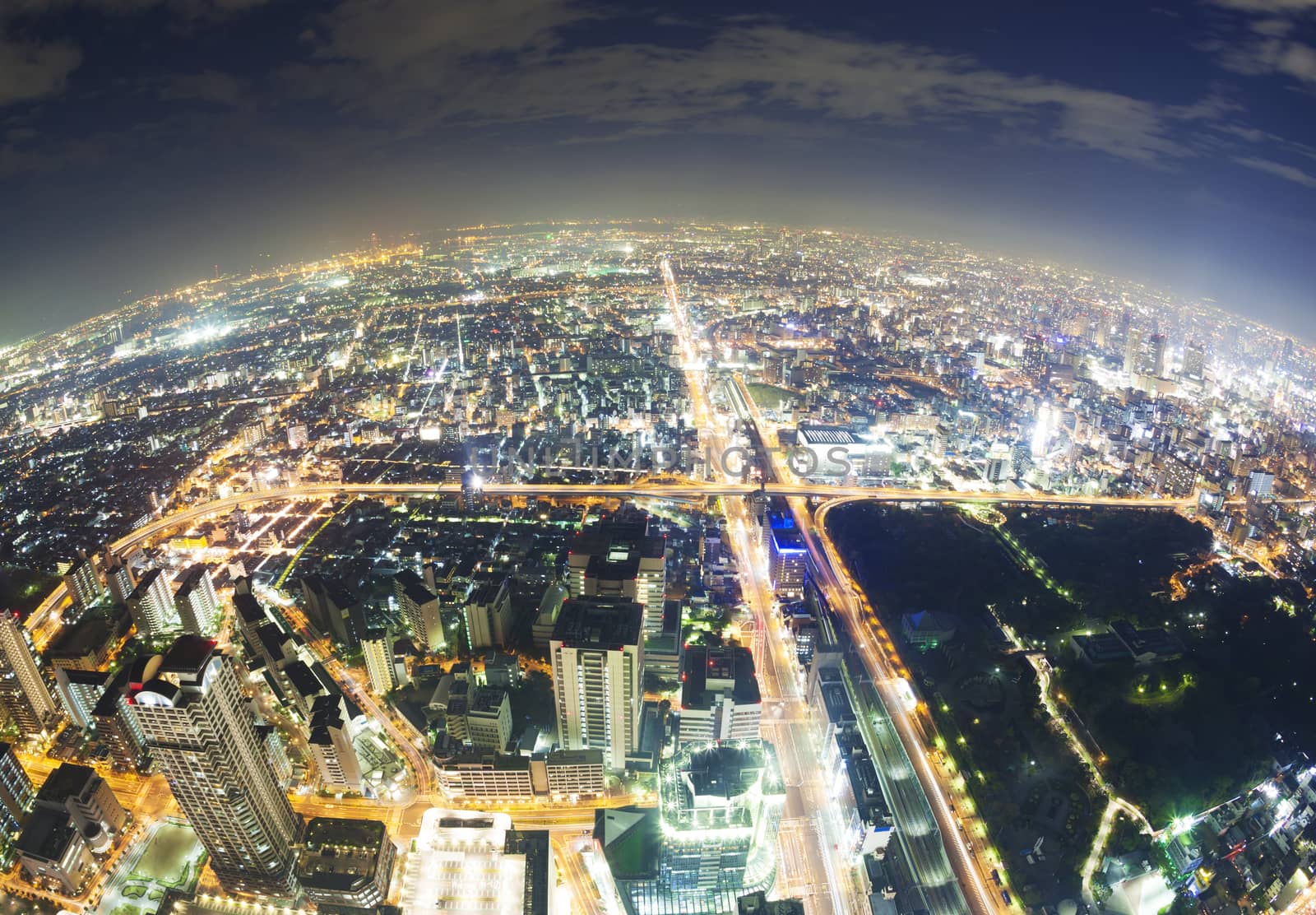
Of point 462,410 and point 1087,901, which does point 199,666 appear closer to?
point 1087,901

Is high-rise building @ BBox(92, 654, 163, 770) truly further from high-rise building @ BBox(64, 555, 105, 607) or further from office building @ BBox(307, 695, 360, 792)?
high-rise building @ BBox(64, 555, 105, 607)

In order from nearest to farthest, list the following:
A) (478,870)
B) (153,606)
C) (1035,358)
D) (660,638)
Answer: (478,870) < (660,638) < (153,606) < (1035,358)

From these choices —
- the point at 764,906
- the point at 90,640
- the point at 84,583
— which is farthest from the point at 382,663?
the point at 84,583

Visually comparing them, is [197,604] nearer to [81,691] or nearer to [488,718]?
[81,691]

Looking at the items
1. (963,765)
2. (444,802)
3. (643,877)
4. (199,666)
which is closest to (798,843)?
(643,877)

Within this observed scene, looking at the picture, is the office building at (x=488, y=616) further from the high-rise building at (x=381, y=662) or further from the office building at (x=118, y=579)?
the office building at (x=118, y=579)

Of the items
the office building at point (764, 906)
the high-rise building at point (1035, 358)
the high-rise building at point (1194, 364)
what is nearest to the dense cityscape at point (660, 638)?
the office building at point (764, 906)

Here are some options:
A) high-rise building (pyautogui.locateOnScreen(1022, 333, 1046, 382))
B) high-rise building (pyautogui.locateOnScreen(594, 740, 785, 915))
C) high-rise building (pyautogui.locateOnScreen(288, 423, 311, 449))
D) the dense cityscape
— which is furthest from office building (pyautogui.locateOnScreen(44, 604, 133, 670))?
high-rise building (pyautogui.locateOnScreen(1022, 333, 1046, 382))
